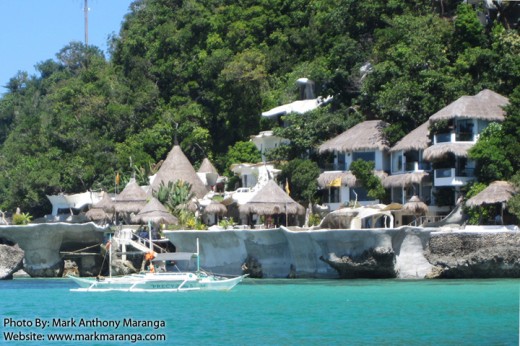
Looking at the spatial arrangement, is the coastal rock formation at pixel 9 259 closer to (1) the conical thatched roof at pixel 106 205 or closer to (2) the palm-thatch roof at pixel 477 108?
(1) the conical thatched roof at pixel 106 205

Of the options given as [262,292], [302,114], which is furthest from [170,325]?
[302,114]

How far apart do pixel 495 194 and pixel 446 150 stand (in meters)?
4.55

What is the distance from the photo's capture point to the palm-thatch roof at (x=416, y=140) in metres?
51.2

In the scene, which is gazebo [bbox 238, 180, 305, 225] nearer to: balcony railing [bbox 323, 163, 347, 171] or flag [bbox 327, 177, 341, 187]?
flag [bbox 327, 177, 341, 187]

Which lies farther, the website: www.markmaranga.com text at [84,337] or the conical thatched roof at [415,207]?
the conical thatched roof at [415,207]

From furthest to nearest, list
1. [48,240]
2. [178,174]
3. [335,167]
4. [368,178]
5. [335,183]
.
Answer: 1. [178,174]
2. [335,167]
3. [335,183]
4. [48,240]
5. [368,178]

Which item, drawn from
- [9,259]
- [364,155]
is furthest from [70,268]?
[364,155]

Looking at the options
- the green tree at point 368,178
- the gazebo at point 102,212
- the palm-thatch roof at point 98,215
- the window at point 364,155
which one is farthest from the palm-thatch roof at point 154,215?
the window at point 364,155

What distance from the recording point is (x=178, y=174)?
6003 centimetres

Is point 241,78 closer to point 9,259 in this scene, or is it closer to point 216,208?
point 216,208

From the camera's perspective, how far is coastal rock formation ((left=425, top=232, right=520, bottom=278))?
42906 millimetres

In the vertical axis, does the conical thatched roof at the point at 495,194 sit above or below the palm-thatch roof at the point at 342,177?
below

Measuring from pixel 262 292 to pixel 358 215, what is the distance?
28.6 feet

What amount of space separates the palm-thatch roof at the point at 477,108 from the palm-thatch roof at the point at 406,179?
2.86 meters
